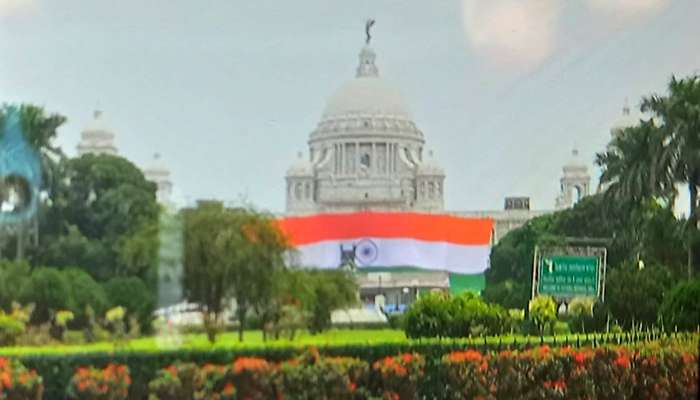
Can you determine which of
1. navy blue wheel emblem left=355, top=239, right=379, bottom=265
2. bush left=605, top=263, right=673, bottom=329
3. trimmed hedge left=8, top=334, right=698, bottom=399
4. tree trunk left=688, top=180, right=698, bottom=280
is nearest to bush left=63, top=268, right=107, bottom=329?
trimmed hedge left=8, top=334, right=698, bottom=399

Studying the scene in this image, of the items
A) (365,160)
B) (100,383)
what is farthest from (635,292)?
(100,383)

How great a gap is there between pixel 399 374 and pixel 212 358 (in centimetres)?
70

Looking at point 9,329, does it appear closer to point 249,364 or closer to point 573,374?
point 249,364

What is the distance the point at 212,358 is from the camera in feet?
14.2

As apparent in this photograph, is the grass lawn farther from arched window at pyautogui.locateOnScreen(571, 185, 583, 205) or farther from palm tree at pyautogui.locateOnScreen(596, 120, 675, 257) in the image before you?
→ palm tree at pyautogui.locateOnScreen(596, 120, 675, 257)

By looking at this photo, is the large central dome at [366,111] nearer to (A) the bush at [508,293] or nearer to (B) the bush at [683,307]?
(A) the bush at [508,293]

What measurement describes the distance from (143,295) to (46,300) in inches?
13.6

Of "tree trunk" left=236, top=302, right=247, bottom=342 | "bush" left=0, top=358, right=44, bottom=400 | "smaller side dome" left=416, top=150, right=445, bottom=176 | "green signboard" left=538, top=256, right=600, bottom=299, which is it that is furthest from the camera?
"green signboard" left=538, top=256, right=600, bottom=299

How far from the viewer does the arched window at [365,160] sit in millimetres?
4430

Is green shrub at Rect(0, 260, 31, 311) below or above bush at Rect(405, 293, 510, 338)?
above

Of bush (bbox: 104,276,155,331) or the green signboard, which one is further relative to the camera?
the green signboard

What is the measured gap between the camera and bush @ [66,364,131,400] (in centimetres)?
424

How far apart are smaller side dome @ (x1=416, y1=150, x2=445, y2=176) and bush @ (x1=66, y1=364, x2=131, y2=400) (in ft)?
4.42

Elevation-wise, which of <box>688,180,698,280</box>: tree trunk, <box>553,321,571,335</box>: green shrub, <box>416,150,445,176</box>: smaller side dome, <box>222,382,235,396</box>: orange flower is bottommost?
<box>222,382,235,396</box>: orange flower
